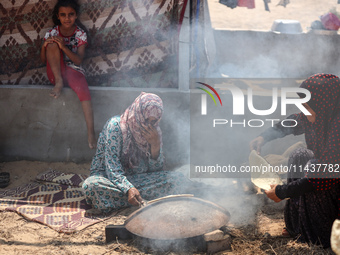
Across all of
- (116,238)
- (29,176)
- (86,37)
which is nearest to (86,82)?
(86,37)

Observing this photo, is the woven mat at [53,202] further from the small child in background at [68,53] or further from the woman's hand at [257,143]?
the woman's hand at [257,143]

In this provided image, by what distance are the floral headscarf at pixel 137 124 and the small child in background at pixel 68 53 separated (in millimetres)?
1128

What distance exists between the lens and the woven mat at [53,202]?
13.8ft

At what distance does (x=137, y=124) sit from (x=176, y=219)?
1.24 m

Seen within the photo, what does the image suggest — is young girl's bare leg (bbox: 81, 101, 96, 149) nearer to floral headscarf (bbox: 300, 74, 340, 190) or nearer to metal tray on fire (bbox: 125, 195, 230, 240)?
metal tray on fire (bbox: 125, 195, 230, 240)

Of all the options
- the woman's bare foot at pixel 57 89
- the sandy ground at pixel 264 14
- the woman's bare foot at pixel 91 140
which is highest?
the sandy ground at pixel 264 14

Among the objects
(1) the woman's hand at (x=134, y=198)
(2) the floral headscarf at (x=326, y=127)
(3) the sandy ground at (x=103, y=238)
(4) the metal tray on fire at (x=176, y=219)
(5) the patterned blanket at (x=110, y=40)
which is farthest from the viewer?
(5) the patterned blanket at (x=110, y=40)

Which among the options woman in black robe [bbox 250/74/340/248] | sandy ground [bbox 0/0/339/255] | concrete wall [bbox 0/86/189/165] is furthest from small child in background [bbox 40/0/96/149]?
woman in black robe [bbox 250/74/340/248]

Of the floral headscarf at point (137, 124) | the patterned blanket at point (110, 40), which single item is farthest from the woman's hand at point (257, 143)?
the patterned blanket at point (110, 40)

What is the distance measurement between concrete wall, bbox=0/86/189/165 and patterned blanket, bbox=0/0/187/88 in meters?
0.29

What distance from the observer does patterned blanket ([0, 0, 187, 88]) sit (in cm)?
557

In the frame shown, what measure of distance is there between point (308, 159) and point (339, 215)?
516mm

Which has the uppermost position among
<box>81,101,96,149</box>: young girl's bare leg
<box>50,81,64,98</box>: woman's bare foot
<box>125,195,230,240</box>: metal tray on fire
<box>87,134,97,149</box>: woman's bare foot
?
<box>50,81,64,98</box>: woman's bare foot

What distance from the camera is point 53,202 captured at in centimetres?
467
